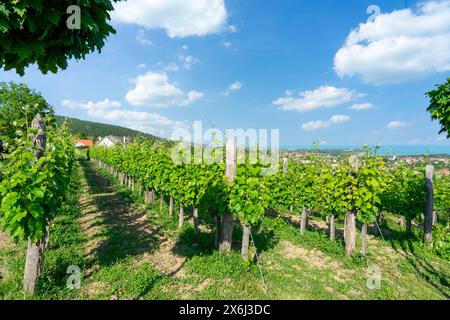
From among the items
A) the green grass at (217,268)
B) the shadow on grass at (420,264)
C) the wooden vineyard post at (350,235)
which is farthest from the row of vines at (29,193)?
the shadow on grass at (420,264)

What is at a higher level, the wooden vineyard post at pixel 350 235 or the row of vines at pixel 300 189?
the row of vines at pixel 300 189

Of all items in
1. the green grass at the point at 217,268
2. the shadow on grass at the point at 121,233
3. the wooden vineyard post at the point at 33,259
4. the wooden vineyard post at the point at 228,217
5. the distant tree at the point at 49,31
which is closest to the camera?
the distant tree at the point at 49,31

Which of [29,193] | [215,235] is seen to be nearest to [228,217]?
[215,235]

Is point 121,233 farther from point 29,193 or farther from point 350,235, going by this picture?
point 350,235

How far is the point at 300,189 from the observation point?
9.65m

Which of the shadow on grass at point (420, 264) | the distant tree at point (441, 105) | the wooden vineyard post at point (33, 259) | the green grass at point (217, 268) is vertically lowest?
the shadow on grass at point (420, 264)

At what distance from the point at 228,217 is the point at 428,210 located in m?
7.39

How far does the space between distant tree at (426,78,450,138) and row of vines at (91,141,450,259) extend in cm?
188

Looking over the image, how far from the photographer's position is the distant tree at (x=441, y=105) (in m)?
5.06

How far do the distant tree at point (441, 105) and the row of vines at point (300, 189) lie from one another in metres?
1.88

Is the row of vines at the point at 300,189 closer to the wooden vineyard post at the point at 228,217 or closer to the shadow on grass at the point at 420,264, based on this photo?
the wooden vineyard post at the point at 228,217

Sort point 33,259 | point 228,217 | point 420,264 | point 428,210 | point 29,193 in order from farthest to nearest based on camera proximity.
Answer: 1. point 428,210
2. point 420,264
3. point 228,217
4. point 33,259
5. point 29,193

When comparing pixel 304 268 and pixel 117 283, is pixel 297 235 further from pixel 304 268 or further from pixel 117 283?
pixel 117 283
